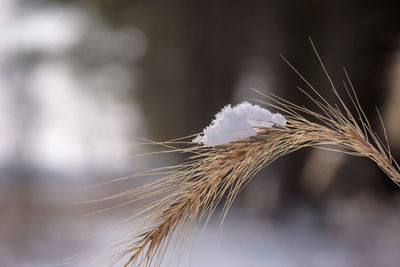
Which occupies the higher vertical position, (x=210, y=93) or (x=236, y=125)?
(x=210, y=93)

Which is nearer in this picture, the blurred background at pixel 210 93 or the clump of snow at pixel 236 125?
the clump of snow at pixel 236 125

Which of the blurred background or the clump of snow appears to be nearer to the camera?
the clump of snow

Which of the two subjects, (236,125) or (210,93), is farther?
(210,93)

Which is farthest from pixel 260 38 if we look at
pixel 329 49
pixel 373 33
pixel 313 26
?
pixel 373 33

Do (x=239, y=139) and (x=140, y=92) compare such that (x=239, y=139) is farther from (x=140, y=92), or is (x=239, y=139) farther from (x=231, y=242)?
(x=140, y=92)
